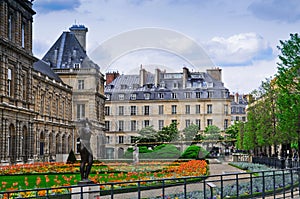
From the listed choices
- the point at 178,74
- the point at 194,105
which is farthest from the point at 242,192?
the point at 178,74

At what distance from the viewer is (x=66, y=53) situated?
247 ft

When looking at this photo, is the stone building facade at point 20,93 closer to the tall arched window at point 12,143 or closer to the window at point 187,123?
the tall arched window at point 12,143

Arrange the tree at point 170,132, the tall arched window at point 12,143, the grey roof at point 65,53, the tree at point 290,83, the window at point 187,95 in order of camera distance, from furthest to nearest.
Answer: the grey roof at point 65,53 < the tall arched window at point 12,143 < the tree at point 290,83 < the tree at point 170,132 < the window at point 187,95

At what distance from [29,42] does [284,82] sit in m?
22.7

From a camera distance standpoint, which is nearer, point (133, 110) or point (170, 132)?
point (133, 110)

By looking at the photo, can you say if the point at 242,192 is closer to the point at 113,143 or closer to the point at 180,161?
the point at 113,143

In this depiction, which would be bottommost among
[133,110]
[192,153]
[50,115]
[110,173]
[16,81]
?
[110,173]

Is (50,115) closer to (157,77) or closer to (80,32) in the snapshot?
(80,32)

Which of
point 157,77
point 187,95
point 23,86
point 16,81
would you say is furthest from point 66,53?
point 187,95

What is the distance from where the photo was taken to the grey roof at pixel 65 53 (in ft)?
244

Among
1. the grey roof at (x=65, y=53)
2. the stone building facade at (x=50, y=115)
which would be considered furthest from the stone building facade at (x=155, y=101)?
the grey roof at (x=65, y=53)

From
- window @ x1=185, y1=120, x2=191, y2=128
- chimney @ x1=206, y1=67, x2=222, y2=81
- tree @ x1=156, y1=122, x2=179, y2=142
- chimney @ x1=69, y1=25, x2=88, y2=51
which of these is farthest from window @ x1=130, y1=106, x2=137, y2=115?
chimney @ x1=69, y1=25, x2=88, y2=51

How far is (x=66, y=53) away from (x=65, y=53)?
14cm

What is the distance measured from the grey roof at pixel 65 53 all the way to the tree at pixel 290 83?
123ft
